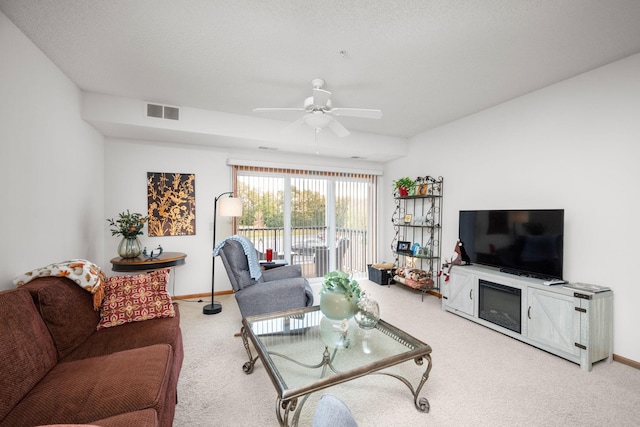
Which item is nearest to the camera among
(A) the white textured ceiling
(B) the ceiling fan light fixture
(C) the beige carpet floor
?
(C) the beige carpet floor

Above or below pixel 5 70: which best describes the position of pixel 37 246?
below

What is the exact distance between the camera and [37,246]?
2.20m

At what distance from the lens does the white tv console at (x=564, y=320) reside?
225cm

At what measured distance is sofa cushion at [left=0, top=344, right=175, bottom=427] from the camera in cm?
110

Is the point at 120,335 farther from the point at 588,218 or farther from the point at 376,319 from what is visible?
the point at 588,218

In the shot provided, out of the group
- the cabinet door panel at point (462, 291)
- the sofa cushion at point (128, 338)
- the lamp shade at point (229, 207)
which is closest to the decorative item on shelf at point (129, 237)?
the lamp shade at point (229, 207)

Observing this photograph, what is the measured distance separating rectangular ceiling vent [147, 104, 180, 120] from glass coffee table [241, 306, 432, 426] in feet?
8.73

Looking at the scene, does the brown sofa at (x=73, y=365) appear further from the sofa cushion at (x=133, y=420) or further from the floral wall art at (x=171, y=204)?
the floral wall art at (x=171, y=204)

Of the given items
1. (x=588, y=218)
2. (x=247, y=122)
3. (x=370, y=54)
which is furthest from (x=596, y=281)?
(x=247, y=122)

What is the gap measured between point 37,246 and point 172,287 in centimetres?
196

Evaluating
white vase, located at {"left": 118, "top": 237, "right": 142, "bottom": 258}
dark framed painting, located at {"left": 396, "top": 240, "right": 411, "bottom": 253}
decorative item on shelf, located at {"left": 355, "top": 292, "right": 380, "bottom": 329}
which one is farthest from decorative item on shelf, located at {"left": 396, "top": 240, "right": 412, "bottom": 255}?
white vase, located at {"left": 118, "top": 237, "right": 142, "bottom": 258}

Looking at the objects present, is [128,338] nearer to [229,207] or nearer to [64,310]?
[64,310]

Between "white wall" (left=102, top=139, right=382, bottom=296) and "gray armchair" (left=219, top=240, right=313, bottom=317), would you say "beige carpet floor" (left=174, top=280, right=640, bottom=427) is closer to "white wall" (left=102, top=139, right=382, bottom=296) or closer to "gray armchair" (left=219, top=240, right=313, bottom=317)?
"gray armchair" (left=219, top=240, right=313, bottom=317)

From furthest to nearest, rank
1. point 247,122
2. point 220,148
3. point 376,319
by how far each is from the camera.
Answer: point 220,148 < point 247,122 < point 376,319
